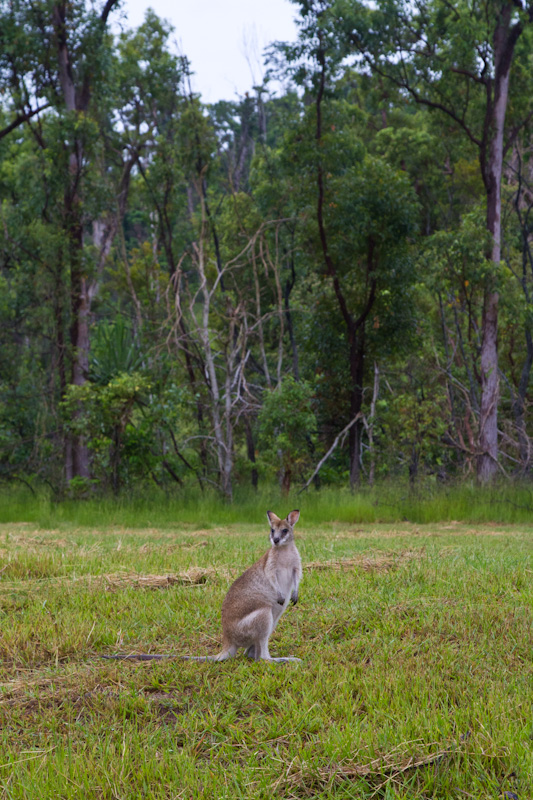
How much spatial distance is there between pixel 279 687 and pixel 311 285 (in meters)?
17.6

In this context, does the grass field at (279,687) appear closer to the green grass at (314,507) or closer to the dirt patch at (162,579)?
the dirt patch at (162,579)

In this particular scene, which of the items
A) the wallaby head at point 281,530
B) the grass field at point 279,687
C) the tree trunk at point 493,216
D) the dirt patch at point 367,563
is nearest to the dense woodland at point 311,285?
the tree trunk at point 493,216

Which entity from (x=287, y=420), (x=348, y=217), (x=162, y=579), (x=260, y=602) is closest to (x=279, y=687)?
(x=260, y=602)

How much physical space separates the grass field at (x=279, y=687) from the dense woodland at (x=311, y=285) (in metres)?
8.69

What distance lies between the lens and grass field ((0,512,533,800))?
10.4ft

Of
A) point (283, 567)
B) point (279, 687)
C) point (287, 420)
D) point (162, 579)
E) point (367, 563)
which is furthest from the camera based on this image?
point (287, 420)

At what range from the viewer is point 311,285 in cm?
2103

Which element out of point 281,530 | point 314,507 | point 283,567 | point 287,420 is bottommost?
point 314,507

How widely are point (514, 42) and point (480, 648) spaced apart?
16.9 meters

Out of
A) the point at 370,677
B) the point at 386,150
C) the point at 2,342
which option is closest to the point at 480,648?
the point at 370,677

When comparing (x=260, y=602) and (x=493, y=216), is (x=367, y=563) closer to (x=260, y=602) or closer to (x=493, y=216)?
(x=260, y=602)

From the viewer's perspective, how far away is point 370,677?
4168 millimetres

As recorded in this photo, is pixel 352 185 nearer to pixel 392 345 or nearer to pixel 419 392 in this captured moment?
pixel 392 345

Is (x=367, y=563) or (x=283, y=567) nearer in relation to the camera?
(x=283, y=567)
